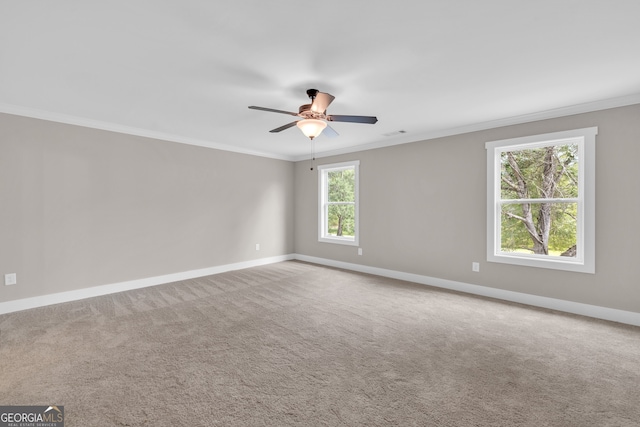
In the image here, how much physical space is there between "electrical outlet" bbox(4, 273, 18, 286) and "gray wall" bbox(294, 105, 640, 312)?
15.3ft

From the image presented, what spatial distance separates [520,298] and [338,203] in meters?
3.50

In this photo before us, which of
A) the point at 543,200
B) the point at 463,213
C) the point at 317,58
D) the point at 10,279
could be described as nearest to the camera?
the point at 317,58

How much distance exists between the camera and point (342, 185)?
630cm

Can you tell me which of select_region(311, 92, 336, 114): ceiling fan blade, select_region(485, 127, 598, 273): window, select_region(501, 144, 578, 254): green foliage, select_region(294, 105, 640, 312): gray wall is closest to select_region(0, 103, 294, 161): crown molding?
select_region(294, 105, 640, 312): gray wall

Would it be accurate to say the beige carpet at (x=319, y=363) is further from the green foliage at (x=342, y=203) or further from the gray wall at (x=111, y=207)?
the green foliage at (x=342, y=203)

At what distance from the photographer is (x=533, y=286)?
3.83m

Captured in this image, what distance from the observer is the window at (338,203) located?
597 cm

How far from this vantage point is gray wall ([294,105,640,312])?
3240 millimetres

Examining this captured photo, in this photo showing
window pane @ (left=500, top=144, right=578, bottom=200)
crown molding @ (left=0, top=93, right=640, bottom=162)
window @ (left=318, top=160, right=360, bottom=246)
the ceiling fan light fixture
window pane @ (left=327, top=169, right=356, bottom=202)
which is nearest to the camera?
the ceiling fan light fixture

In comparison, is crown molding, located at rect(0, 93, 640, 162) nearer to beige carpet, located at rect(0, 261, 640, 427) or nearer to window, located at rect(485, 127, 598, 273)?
window, located at rect(485, 127, 598, 273)

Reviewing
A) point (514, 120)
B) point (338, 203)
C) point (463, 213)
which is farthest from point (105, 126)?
point (514, 120)

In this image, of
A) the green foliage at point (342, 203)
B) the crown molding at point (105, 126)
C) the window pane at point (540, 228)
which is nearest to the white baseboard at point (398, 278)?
the window pane at point (540, 228)

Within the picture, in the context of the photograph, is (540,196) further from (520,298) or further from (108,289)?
(108,289)

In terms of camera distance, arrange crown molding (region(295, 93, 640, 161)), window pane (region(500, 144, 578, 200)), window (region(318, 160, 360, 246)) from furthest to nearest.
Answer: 1. window (region(318, 160, 360, 246))
2. window pane (region(500, 144, 578, 200))
3. crown molding (region(295, 93, 640, 161))
